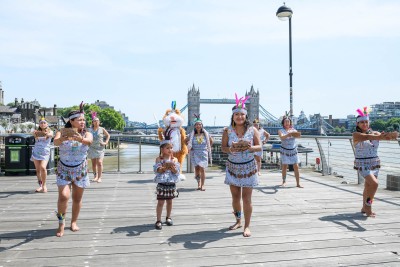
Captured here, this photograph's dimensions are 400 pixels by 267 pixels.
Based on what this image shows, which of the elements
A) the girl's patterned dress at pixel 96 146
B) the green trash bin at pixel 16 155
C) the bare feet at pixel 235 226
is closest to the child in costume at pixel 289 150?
the bare feet at pixel 235 226

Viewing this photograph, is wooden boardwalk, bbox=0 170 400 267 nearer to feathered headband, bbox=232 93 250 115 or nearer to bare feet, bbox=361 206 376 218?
bare feet, bbox=361 206 376 218

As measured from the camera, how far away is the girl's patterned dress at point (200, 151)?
8031mm

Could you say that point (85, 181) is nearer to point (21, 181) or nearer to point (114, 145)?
point (21, 181)

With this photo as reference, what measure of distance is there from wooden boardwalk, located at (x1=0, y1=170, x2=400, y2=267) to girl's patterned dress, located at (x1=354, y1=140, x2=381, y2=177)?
711 mm

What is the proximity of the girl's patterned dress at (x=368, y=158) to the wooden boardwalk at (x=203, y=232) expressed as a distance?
71cm

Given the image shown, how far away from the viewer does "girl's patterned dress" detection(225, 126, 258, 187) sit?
4.50 m

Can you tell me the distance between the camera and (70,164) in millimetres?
4578

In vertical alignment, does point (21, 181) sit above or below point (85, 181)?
below

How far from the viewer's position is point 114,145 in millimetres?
111312

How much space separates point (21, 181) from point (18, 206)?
10.6ft

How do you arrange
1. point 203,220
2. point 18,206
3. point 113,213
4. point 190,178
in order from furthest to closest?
1. point 190,178
2. point 18,206
3. point 113,213
4. point 203,220

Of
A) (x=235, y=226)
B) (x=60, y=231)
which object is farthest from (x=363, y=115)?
(x=60, y=231)

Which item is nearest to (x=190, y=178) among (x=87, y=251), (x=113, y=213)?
(x=113, y=213)

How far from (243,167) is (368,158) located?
7.31ft
